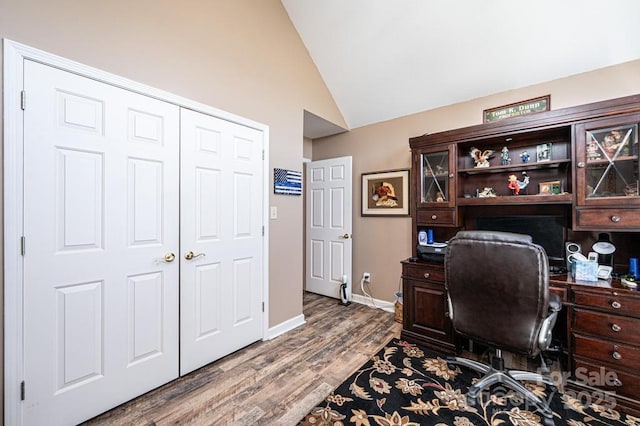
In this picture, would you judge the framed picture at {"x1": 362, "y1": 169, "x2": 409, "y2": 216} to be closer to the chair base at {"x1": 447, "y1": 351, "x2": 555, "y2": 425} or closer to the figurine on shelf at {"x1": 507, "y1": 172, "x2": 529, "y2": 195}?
the figurine on shelf at {"x1": 507, "y1": 172, "x2": 529, "y2": 195}

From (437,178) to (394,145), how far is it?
0.90 meters

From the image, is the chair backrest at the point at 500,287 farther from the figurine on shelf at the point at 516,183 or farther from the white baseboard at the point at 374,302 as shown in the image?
the white baseboard at the point at 374,302

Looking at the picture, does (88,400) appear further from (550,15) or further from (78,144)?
(550,15)

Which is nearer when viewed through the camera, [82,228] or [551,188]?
[82,228]

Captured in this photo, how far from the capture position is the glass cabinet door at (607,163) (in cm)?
186

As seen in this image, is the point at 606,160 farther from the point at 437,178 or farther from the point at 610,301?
the point at 437,178

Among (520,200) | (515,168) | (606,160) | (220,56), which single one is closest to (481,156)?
(515,168)

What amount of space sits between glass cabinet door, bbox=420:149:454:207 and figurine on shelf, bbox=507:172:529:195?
21.3 inches

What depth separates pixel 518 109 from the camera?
256 centimetres

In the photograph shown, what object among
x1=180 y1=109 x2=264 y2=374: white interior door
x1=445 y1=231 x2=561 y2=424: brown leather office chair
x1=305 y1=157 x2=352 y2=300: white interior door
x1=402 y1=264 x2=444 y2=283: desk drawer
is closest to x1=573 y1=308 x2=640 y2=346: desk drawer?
x1=445 y1=231 x2=561 y2=424: brown leather office chair

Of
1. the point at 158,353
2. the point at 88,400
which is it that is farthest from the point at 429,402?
the point at 88,400

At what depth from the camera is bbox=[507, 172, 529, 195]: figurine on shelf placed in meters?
2.46

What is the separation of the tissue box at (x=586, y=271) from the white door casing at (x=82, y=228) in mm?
2983

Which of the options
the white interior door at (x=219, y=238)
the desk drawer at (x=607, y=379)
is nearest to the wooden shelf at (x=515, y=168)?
the desk drawer at (x=607, y=379)
